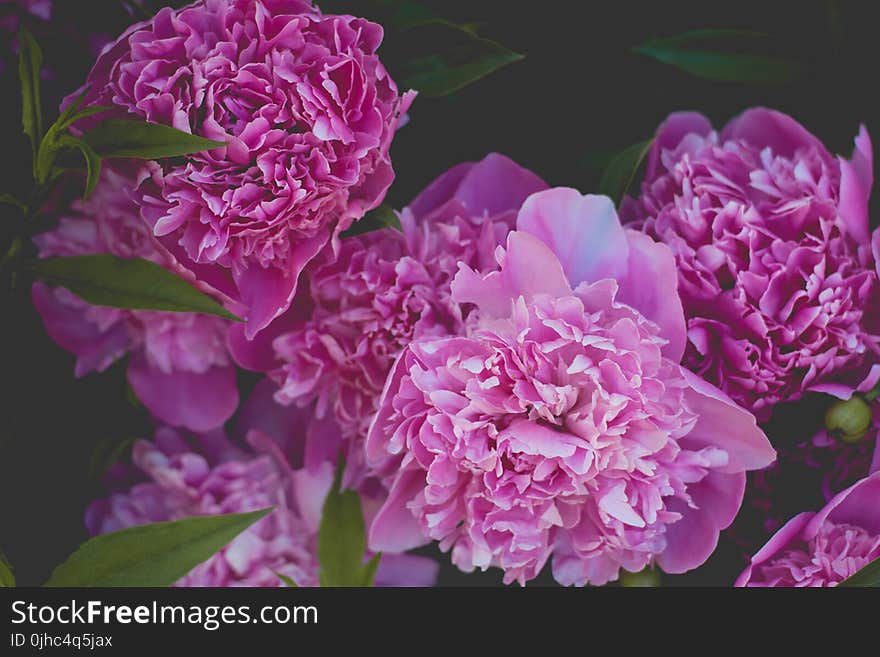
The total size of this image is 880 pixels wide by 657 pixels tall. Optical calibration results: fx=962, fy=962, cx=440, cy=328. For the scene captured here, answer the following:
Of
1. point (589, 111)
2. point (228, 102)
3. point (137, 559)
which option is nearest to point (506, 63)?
point (589, 111)

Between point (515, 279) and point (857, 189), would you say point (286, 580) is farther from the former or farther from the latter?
point (857, 189)

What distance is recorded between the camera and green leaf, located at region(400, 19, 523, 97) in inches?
26.3

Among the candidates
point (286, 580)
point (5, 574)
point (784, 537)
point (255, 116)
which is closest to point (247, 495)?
point (286, 580)

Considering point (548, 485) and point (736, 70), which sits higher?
point (736, 70)

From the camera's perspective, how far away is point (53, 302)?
2.22 ft

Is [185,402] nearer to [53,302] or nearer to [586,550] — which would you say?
[53,302]

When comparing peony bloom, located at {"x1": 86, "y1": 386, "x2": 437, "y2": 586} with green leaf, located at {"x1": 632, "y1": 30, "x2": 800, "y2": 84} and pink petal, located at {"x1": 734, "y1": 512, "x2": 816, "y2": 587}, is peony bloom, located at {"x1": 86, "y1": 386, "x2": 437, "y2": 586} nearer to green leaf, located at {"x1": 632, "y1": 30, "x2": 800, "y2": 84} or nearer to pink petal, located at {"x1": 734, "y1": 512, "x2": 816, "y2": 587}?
pink petal, located at {"x1": 734, "y1": 512, "x2": 816, "y2": 587}

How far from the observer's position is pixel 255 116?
1.94 feet

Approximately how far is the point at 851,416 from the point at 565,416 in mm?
198

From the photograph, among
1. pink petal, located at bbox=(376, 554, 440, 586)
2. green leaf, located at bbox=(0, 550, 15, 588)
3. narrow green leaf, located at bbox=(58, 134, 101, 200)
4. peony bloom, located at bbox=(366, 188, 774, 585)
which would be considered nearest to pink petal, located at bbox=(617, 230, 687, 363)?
peony bloom, located at bbox=(366, 188, 774, 585)

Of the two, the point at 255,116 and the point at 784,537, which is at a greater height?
the point at 255,116

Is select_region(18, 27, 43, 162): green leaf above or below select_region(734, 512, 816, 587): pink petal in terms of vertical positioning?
above

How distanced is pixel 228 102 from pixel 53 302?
8.1 inches

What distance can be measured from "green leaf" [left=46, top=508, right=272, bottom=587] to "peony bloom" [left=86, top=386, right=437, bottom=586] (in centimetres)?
2
